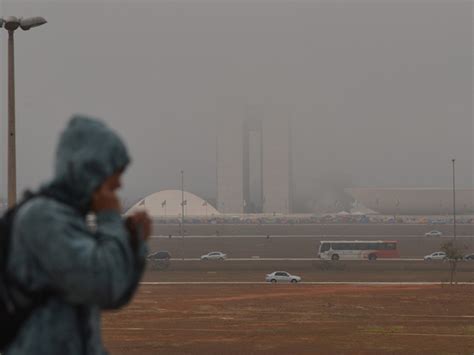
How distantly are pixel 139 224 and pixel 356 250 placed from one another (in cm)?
6771

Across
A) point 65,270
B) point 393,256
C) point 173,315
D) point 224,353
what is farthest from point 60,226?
point 393,256

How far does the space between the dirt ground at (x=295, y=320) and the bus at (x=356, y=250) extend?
23.7 meters

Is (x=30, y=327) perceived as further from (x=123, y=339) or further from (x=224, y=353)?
(x=123, y=339)

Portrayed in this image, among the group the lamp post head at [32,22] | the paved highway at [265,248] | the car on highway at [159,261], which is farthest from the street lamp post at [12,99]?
the paved highway at [265,248]

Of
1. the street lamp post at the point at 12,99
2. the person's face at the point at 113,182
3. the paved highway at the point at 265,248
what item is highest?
the street lamp post at the point at 12,99

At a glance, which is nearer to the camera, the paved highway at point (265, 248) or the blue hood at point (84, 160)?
the blue hood at point (84, 160)

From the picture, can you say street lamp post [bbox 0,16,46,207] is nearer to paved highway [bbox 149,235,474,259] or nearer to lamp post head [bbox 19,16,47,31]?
lamp post head [bbox 19,16,47,31]

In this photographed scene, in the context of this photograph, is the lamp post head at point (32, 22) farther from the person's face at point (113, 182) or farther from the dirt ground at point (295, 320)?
the person's face at point (113, 182)

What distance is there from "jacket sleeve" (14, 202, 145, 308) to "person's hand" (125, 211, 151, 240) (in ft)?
0.19

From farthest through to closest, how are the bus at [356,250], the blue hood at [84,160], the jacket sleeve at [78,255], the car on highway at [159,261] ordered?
the bus at [356,250] < the car on highway at [159,261] < the blue hood at [84,160] < the jacket sleeve at [78,255]

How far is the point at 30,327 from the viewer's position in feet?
7.04

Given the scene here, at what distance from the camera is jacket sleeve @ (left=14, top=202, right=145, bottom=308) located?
2.03 meters

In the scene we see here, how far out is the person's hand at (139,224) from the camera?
2195mm

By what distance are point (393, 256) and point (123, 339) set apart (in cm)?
4765
